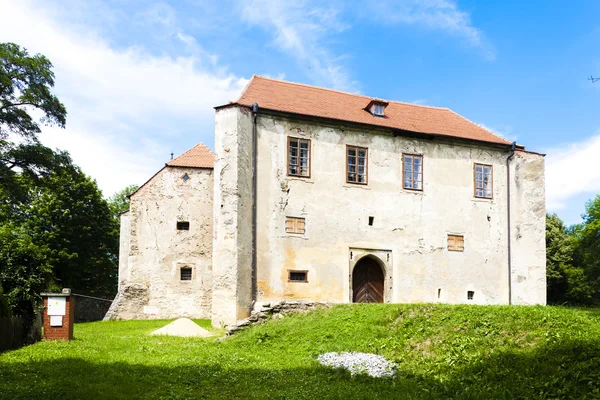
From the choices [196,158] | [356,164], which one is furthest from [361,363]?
[196,158]

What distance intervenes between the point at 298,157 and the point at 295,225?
8.67 feet

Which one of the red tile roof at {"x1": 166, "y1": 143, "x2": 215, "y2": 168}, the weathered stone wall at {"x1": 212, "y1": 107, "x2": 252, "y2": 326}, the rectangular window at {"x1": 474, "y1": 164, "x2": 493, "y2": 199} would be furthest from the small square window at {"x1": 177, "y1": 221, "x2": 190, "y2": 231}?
the rectangular window at {"x1": 474, "y1": 164, "x2": 493, "y2": 199}

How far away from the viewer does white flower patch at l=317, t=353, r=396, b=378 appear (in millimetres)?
10797

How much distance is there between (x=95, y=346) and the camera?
13.5 metres

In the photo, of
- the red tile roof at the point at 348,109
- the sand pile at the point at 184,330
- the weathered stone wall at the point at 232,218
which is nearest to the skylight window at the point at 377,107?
the red tile roof at the point at 348,109

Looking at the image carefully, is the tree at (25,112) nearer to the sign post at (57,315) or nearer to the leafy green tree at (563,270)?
the sign post at (57,315)

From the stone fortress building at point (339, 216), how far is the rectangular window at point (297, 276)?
0.17 ft

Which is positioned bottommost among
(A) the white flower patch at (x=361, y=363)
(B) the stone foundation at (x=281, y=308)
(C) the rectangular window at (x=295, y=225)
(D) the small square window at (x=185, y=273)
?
(A) the white flower patch at (x=361, y=363)

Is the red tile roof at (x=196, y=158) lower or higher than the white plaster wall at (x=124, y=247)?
higher

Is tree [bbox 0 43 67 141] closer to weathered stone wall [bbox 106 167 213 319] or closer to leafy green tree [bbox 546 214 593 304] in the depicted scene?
weathered stone wall [bbox 106 167 213 319]

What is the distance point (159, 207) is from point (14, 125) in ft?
24.6

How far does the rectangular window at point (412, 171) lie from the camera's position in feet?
74.3

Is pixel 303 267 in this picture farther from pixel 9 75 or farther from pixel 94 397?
pixel 9 75

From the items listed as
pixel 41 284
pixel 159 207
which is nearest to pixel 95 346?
pixel 41 284
